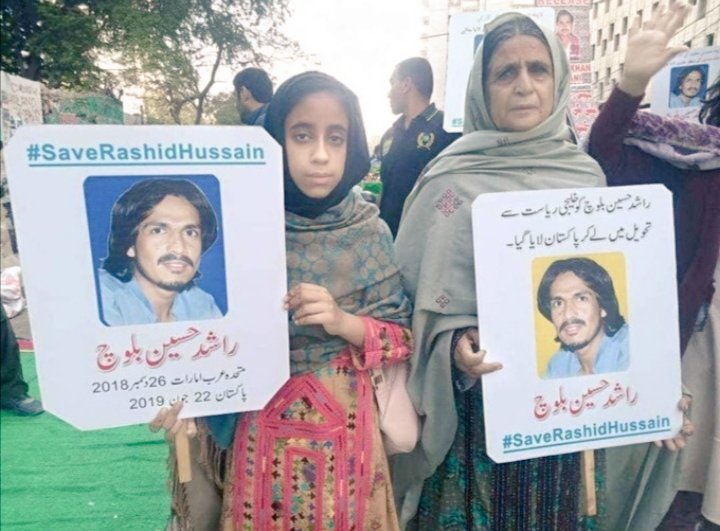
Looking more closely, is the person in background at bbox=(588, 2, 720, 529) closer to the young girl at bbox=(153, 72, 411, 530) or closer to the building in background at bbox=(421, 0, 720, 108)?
the building in background at bbox=(421, 0, 720, 108)

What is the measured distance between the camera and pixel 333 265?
1130 millimetres

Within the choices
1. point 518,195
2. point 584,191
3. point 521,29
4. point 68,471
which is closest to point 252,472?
point 68,471

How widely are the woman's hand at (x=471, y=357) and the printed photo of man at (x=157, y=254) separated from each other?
19.5 inches

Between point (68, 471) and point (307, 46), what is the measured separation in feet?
3.15

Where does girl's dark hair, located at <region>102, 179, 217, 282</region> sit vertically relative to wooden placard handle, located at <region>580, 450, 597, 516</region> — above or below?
above

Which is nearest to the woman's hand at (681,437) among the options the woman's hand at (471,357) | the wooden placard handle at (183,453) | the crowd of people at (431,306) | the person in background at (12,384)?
the crowd of people at (431,306)

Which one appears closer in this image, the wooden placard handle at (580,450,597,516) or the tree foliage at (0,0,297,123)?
the tree foliage at (0,0,297,123)

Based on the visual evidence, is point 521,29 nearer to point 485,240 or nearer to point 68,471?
point 485,240

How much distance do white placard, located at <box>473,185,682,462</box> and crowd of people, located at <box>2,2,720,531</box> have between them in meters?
0.01

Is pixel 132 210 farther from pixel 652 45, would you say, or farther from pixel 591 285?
pixel 652 45

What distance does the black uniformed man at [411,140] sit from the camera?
2.51 metres

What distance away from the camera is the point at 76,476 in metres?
1.13

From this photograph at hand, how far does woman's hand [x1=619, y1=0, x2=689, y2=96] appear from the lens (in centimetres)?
124

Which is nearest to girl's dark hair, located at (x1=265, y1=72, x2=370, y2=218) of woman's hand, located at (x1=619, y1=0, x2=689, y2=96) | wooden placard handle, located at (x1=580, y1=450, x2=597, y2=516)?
woman's hand, located at (x1=619, y1=0, x2=689, y2=96)
